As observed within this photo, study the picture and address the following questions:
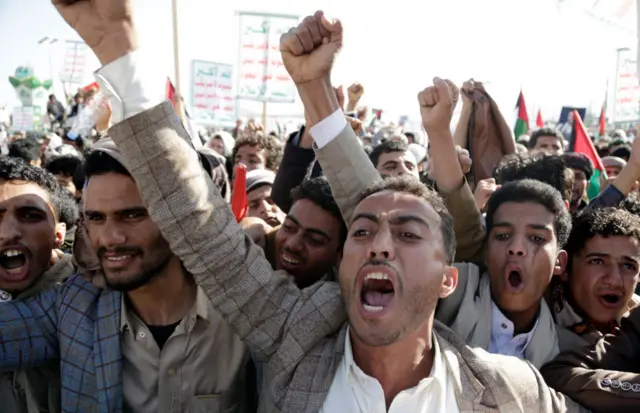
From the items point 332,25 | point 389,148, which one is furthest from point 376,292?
point 389,148

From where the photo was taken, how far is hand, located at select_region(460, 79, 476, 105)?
423 cm

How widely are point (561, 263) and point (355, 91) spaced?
2.12 metres

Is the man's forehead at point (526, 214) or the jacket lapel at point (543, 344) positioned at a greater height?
the man's forehead at point (526, 214)

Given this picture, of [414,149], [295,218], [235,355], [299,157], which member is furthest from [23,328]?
[414,149]

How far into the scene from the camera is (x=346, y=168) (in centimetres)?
236

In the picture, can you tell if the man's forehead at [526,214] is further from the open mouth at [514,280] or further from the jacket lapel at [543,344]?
the jacket lapel at [543,344]

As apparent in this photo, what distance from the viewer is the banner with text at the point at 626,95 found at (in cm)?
1194

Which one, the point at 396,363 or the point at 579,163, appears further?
the point at 579,163

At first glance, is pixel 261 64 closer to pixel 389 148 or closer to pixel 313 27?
pixel 389 148

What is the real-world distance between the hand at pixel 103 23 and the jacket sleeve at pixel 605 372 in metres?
1.86

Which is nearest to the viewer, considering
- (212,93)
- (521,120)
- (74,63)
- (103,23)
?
(103,23)

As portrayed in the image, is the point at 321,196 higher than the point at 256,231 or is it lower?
higher

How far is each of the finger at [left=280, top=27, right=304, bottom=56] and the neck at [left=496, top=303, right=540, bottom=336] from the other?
1.36 m

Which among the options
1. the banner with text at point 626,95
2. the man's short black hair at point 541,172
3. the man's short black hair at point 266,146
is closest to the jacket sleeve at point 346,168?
the man's short black hair at point 541,172
